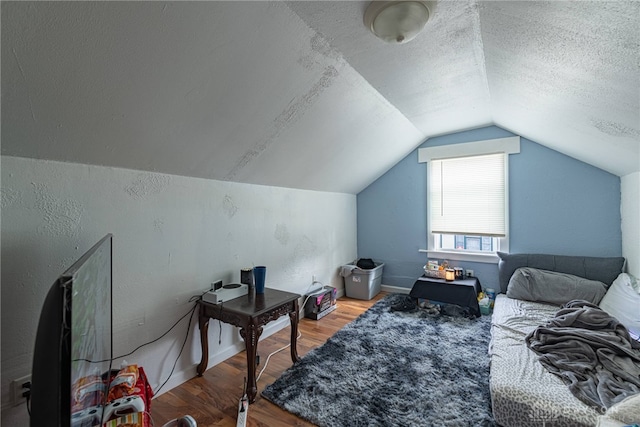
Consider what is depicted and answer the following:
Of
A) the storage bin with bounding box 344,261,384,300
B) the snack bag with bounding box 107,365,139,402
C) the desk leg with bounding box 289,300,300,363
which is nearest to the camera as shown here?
the snack bag with bounding box 107,365,139,402

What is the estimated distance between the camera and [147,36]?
1.16 meters

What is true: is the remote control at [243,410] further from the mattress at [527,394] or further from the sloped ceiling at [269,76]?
the sloped ceiling at [269,76]

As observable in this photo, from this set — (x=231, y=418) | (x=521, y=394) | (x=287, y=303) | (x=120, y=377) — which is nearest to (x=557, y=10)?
(x=521, y=394)

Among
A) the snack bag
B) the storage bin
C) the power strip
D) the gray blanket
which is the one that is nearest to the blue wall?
the storage bin

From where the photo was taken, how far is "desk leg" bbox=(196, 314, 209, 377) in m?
2.04

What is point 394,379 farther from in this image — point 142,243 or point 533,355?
point 142,243

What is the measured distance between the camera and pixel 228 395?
1859mm

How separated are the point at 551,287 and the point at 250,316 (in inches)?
117

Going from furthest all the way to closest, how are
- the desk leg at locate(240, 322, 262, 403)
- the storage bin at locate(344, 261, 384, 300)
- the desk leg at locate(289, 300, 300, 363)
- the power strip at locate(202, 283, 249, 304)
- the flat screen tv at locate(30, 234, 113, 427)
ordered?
the storage bin at locate(344, 261, 384, 300)
the desk leg at locate(289, 300, 300, 363)
the power strip at locate(202, 283, 249, 304)
the desk leg at locate(240, 322, 262, 403)
the flat screen tv at locate(30, 234, 113, 427)

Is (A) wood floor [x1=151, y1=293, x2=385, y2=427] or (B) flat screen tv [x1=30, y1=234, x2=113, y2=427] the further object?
(A) wood floor [x1=151, y1=293, x2=385, y2=427]

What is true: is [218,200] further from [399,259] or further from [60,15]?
[399,259]

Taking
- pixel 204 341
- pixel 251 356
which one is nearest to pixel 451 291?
pixel 251 356

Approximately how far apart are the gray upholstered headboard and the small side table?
366 millimetres

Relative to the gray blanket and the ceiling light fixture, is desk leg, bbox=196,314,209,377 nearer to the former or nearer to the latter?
the ceiling light fixture
